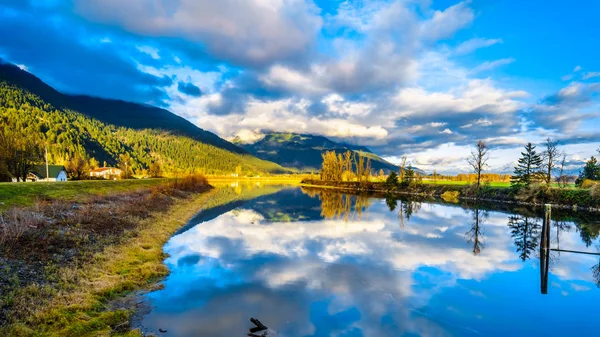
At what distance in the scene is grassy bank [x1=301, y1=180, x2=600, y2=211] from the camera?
4678 centimetres

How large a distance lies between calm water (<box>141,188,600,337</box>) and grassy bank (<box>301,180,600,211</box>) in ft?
68.4

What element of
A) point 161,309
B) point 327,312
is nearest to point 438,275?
point 327,312

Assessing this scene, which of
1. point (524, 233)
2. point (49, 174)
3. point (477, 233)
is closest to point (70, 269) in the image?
point (477, 233)

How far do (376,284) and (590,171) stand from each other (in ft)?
233

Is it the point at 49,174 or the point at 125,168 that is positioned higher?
the point at 125,168

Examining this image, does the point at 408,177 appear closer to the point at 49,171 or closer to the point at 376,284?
the point at 376,284

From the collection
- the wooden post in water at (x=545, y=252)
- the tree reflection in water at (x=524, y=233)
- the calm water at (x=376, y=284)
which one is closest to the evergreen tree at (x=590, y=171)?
the tree reflection in water at (x=524, y=233)

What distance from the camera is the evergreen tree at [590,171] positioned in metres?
58.6

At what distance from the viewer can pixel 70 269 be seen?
1287 cm

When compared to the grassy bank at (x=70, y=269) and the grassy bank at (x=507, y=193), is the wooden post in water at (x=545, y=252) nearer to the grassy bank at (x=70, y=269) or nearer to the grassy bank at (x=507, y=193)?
the grassy bank at (x=70, y=269)

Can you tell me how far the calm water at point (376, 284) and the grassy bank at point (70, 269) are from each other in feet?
4.97

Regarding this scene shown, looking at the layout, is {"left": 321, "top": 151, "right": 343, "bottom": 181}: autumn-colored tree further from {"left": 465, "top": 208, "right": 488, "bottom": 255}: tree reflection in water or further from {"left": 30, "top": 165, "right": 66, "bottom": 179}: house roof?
{"left": 30, "top": 165, "right": 66, "bottom": 179}: house roof

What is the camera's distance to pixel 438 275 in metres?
17.4

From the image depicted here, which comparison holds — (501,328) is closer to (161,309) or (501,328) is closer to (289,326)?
(289,326)
